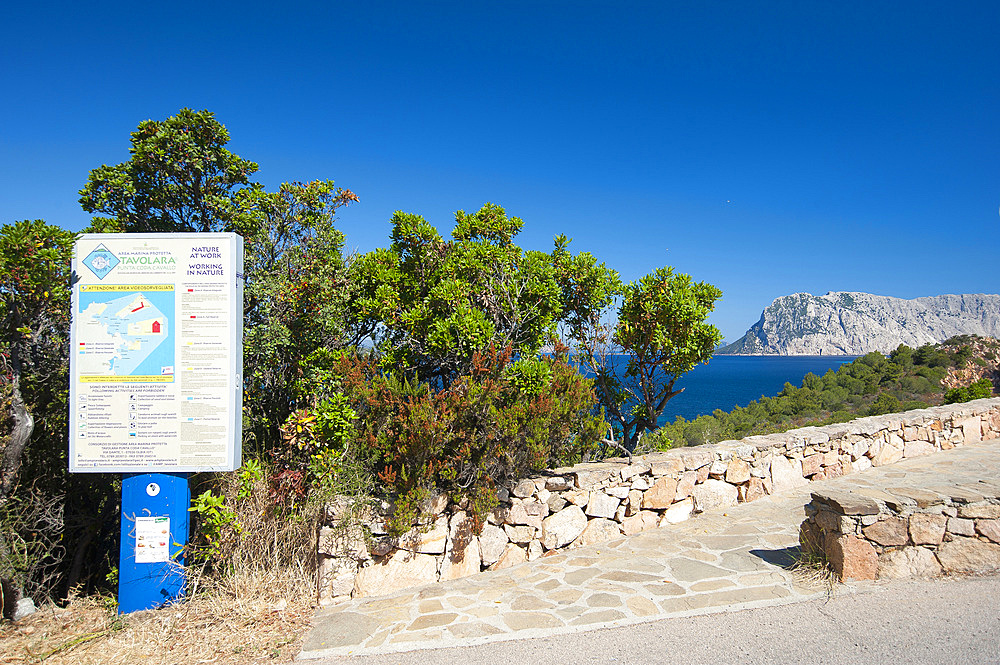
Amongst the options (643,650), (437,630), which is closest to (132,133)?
(437,630)

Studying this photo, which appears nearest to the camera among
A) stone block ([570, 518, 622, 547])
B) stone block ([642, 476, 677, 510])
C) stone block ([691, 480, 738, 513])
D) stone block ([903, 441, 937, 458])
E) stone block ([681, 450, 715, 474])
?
stone block ([570, 518, 622, 547])

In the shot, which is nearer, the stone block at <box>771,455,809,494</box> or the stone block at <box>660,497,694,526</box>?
the stone block at <box>660,497,694,526</box>

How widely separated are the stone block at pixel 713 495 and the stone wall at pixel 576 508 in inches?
0.5

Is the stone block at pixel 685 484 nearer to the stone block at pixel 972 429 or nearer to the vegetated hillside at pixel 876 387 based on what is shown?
the stone block at pixel 972 429

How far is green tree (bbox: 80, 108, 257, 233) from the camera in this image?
545 centimetres

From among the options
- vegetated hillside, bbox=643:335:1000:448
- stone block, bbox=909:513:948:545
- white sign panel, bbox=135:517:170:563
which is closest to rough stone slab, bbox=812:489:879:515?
stone block, bbox=909:513:948:545

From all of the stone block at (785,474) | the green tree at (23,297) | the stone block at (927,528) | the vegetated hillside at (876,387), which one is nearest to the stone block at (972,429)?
the stone block at (785,474)

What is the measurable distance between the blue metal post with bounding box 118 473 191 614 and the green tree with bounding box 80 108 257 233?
112 inches

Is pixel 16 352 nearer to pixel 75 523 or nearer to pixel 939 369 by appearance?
pixel 75 523

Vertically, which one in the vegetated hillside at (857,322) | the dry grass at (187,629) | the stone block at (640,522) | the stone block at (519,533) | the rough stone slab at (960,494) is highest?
the vegetated hillside at (857,322)

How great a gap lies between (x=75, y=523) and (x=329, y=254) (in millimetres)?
3540

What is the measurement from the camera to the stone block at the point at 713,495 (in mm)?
6277

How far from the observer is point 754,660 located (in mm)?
3254

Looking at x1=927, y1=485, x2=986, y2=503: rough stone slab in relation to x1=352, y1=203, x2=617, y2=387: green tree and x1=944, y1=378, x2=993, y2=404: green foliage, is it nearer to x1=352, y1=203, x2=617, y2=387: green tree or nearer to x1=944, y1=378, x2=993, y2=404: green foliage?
x1=352, y1=203, x2=617, y2=387: green tree
